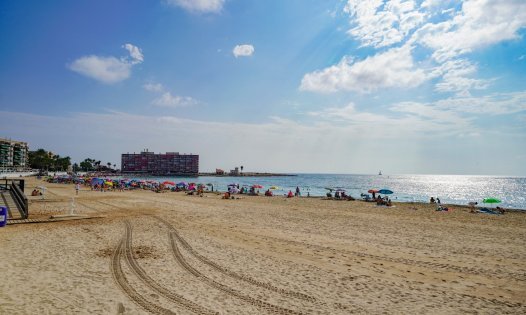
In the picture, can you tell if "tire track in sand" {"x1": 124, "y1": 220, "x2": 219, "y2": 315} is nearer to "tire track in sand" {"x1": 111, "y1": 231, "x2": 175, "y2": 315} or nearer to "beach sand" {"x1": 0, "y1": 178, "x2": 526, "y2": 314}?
"beach sand" {"x1": 0, "y1": 178, "x2": 526, "y2": 314}

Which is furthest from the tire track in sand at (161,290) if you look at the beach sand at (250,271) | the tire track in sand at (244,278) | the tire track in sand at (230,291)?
the tire track in sand at (244,278)

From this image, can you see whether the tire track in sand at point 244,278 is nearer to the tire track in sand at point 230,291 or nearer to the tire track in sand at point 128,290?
the tire track in sand at point 230,291

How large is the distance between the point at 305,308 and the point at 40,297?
234 inches

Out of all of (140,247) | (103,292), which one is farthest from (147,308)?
(140,247)

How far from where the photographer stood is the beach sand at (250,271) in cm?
641

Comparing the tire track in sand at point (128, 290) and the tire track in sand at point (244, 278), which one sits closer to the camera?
the tire track in sand at point (128, 290)

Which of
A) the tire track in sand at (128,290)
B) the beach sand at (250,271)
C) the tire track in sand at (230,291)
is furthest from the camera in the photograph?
the beach sand at (250,271)

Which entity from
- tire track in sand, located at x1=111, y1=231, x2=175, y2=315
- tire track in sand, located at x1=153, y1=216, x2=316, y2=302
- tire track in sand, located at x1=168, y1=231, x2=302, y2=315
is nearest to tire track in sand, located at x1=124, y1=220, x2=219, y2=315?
tire track in sand, located at x1=111, y1=231, x2=175, y2=315

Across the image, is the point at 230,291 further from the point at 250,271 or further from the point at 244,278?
the point at 250,271

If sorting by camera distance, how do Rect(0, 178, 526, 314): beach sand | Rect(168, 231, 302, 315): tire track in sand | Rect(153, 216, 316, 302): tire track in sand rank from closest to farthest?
Rect(168, 231, 302, 315): tire track in sand → Rect(0, 178, 526, 314): beach sand → Rect(153, 216, 316, 302): tire track in sand

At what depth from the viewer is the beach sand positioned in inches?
253

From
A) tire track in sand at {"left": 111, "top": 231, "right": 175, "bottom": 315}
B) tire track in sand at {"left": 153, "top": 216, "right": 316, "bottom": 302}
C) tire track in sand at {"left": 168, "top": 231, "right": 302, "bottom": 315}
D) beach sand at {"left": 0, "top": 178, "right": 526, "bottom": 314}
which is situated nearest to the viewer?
tire track in sand at {"left": 111, "top": 231, "right": 175, "bottom": 315}

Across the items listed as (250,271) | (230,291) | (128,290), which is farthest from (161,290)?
(250,271)

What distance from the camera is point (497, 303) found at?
22.7ft
